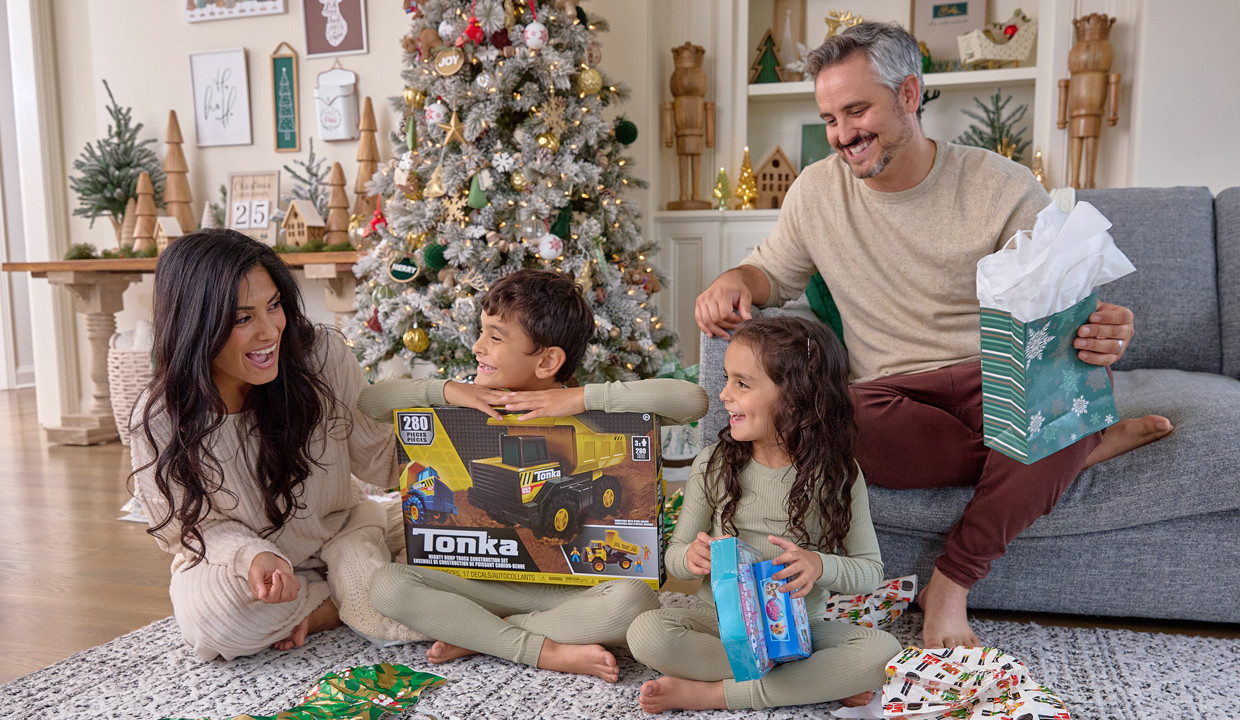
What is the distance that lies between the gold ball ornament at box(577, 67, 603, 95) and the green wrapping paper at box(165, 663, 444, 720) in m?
1.92

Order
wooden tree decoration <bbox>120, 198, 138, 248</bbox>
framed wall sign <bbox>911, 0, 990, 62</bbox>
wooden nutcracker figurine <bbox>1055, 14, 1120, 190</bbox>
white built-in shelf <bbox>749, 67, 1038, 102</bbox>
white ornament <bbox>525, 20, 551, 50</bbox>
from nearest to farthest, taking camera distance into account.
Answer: white ornament <bbox>525, 20, 551, 50</bbox> → wooden nutcracker figurine <bbox>1055, 14, 1120, 190</bbox> → white built-in shelf <bbox>749, 67, 1038, 102</bbox> → framed wall sign <bbox>911, 0, 990, 62</bbox> → wooden tree decoration <bbox>120, 198, 138, 248</bbox>

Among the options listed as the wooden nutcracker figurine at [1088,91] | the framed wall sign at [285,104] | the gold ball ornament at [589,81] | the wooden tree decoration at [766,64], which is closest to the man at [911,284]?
the gold ball ornament at [589,81]

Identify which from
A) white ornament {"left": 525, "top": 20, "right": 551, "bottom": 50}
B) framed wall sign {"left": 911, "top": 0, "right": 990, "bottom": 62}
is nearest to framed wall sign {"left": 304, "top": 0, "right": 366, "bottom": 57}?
white ornament {"left": 525, "top": 20, "right": 551, "bottom": 50}

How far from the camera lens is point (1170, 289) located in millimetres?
2057

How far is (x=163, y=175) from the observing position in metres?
3.66

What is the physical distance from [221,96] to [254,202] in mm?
469

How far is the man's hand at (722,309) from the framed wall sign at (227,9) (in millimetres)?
2709

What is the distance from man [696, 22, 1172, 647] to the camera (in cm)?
149

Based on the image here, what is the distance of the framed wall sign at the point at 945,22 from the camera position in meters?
3.44

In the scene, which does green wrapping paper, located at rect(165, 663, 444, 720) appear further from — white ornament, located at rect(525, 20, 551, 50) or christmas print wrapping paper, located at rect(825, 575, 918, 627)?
white ornament, located at rect(525, 20, 551, 50)

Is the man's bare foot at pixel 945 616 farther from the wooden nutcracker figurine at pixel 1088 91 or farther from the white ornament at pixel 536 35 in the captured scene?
the wooden nutcracker figurine at pixel 1088 91

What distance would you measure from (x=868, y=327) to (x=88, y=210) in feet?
10.7

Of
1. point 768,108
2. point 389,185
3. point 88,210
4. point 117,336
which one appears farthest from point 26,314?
point 768,108

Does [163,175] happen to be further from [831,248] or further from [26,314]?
[831,248]
